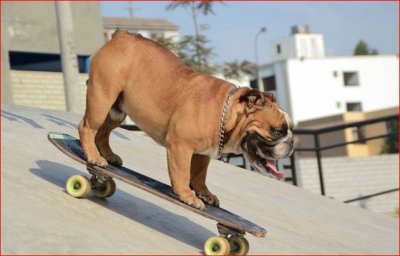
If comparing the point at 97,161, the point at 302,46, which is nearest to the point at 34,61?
the point at 97,161

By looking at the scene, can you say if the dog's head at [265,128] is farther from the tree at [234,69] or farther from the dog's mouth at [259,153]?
the tree at [234,69]

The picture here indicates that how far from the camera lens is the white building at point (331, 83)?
7344 centimetres

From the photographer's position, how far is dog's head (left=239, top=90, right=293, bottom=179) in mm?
3863

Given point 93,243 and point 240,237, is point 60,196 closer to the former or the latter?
point 93,243

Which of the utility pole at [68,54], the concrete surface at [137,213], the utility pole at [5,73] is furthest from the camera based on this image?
the utility pole at [5,73]

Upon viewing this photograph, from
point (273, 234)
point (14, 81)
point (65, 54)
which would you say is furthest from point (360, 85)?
point (273, 234)

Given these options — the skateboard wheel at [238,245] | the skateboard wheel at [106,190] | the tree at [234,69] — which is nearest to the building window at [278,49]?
the tree at [234,69]

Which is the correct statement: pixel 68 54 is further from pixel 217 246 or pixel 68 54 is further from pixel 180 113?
pixel 217 246

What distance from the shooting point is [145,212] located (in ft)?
15.1

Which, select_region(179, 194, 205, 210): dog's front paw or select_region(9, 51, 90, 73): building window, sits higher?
select_region(9, 51, 90, 73): building window

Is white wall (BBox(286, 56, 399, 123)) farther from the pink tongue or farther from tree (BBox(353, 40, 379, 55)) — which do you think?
the pink tongue

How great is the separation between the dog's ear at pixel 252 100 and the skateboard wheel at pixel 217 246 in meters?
0.72

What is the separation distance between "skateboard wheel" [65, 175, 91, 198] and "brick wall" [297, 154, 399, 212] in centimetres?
1499

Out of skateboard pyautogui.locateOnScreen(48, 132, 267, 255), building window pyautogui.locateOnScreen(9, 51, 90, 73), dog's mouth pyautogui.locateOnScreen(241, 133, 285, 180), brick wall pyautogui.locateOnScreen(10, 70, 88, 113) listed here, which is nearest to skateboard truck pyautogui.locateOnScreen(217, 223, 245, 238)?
skateboard pyautogui.locateOnScreen(48, 132, 267, 255)
